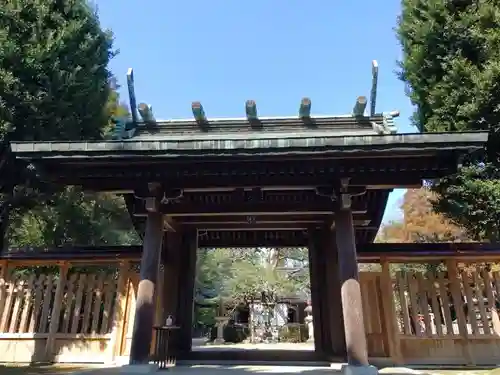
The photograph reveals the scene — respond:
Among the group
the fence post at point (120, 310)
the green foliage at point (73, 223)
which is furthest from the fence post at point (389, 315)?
the green foliage at point (73, 223)

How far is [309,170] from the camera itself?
552 centimetres

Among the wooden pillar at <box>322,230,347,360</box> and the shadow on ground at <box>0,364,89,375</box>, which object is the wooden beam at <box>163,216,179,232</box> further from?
the wooden pillar at <box>322,230,347,360</box>

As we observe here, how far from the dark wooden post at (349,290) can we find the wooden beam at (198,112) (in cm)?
402

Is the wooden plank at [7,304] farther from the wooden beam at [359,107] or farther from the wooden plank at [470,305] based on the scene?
the wooden plank at [470,305]

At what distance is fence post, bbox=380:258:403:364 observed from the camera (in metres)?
7.22

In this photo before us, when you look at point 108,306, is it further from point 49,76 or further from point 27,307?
point 49,76

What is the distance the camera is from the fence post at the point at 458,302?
23.8ft

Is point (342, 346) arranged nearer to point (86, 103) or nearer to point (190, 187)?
point (190, 187)

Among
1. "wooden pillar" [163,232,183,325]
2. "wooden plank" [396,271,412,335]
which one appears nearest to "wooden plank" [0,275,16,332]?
"wooden pillar" [163,232,183,325]

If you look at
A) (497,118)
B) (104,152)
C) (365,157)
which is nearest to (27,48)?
(104,152)

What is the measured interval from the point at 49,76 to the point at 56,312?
4.90m

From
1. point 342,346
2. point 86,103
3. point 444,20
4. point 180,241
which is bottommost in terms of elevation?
point 342,346

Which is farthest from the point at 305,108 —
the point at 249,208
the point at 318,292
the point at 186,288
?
the point at 186,288

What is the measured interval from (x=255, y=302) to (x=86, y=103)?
1659cm
